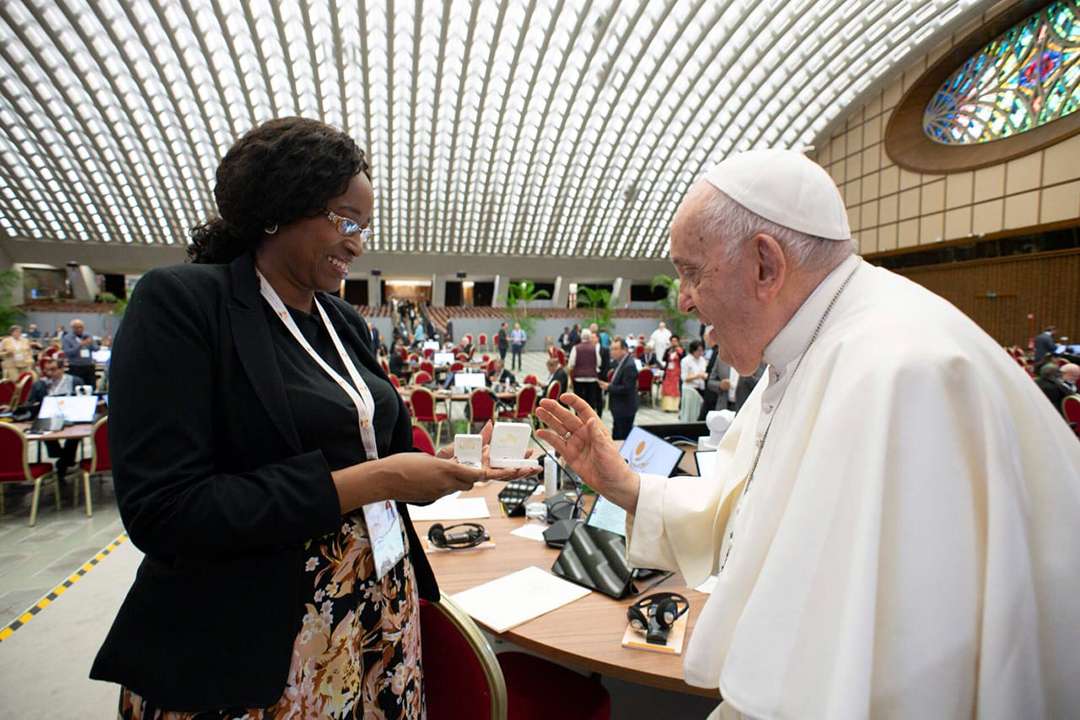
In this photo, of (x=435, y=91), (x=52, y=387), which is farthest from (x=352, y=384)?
(x=435, y=91)

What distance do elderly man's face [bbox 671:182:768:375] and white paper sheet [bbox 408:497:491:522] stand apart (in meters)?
1.89

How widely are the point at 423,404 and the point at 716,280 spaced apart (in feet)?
28.3

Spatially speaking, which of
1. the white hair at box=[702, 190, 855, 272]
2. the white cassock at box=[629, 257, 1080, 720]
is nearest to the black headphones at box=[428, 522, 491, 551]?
the white cassock at box=[629, 257, 1080, 720]

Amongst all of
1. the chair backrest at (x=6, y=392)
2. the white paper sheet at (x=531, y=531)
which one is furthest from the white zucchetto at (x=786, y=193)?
the chair backrest at (x=6, y=392)

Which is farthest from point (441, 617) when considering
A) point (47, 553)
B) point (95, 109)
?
point (95, 109)

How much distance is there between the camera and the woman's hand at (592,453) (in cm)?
165

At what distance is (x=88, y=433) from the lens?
608 cm

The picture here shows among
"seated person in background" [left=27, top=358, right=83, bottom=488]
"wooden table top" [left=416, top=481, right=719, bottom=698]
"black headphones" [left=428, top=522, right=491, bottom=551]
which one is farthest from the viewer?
"seated person in background" [left=27, top=358, right=83, bottom=488]

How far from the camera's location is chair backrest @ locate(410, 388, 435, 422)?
30.9ft

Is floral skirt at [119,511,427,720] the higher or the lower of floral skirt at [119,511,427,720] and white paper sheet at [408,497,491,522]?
the higher

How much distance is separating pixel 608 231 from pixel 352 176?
3986 centimetres

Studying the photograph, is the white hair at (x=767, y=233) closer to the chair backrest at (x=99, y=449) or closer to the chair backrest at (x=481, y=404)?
the chair backrest at (x=99, y=449)

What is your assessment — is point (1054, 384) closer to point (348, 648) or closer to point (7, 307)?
point (348, 648)

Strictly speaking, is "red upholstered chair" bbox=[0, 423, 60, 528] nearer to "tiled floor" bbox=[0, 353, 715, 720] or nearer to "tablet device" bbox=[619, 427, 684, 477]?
"tiled floor" bbox=[0, 353, 715, 720]
